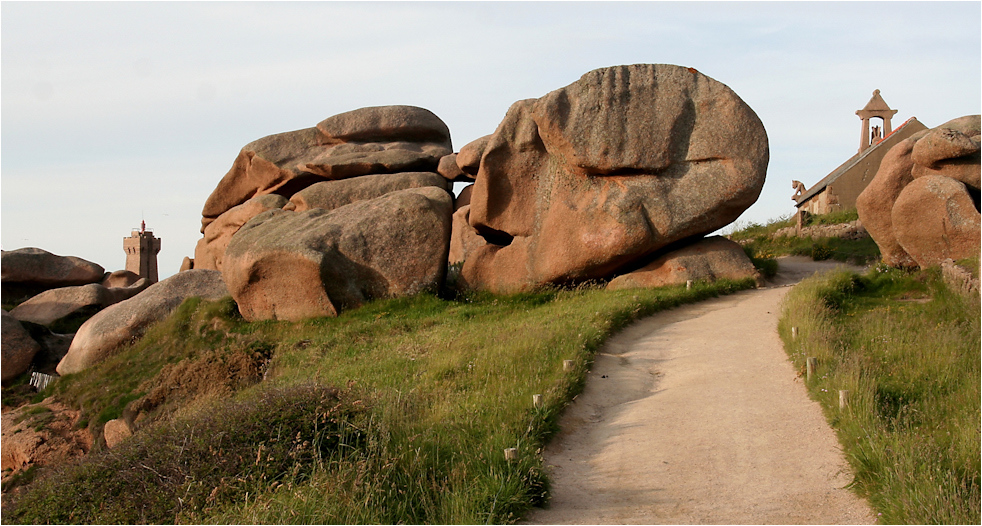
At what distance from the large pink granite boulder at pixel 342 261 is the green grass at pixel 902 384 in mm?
7113

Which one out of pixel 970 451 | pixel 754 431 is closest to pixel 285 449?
pixel 754 431

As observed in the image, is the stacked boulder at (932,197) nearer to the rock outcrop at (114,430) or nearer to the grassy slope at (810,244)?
the grassy slope at (810,244)

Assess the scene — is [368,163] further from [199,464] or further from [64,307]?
[199,464]

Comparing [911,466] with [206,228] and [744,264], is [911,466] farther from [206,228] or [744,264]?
[206,228]

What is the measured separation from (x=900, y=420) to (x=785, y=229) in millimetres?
20101

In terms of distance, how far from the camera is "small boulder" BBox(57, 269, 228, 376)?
1906 centimetres

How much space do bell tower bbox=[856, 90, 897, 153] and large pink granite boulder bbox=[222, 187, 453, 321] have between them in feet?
87.0

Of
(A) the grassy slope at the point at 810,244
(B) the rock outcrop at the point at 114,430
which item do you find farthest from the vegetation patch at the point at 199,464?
(A) the grassy slope at the point at 810,244

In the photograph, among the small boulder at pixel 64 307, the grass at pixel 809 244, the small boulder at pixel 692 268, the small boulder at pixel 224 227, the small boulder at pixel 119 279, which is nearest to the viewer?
the small boulder at pixel 692 268

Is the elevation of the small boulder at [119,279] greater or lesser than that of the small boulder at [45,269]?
lesser

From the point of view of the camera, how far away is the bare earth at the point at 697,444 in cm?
720

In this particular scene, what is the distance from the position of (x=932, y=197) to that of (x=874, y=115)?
24.6m

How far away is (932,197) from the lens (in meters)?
16.1

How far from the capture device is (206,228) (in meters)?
28.0
